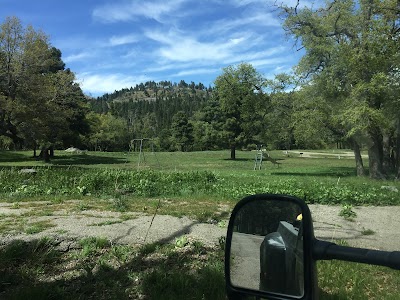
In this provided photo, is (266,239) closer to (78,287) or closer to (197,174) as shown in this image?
(78,287)

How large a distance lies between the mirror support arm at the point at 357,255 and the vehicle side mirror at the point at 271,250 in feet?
0.13

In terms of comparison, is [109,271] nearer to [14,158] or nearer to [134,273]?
[134,273]

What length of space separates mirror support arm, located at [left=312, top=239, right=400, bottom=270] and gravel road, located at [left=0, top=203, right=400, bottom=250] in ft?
14.2

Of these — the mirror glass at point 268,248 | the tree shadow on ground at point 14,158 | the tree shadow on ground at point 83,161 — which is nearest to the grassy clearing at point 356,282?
the mirror glass at point 268,248

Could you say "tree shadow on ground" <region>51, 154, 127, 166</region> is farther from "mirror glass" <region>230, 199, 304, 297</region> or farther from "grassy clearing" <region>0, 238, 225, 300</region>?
"mirror glass" <region>230, 199, 304, 297</region>

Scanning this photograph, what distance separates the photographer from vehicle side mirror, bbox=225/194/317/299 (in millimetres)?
1598

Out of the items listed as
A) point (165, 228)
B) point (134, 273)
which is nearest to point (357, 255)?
point (134, 273)

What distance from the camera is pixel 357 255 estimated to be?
4.73 feet

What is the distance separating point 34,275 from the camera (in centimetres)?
454

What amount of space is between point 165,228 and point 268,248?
16.4 feet

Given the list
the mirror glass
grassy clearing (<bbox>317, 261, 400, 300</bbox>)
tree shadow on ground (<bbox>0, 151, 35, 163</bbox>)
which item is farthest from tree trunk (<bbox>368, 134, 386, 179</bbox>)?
tree shadow on ground (<bbox>0, 151, 35, 163</bbox>)

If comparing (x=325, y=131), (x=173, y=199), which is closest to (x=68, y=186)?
(x=173, y=199)

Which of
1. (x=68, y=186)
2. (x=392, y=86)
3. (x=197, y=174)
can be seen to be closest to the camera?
(x=68, y=186)

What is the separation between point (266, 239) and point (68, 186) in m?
11.8
